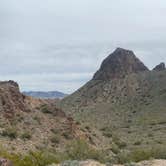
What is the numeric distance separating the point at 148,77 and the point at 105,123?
37381 mm

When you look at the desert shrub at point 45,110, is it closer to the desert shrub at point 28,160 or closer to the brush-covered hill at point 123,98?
the brush-covered hill at point 123,98

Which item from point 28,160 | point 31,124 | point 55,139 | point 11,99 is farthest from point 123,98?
point 28,160

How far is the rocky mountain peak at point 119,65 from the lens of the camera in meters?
142

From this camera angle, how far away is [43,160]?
89.4ft

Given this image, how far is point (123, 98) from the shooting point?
126 m

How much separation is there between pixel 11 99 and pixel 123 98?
6981 cm

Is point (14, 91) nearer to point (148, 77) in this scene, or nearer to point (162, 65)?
point (148, 77)

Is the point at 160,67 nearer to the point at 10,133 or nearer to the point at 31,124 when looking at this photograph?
the point at 31,124

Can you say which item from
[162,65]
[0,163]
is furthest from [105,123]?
[0,163]

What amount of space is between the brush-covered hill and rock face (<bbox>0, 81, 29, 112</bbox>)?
26.5 m

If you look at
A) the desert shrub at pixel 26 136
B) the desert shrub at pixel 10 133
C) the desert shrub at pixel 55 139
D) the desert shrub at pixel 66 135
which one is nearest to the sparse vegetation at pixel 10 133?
the desert shrub at pixel 10 133

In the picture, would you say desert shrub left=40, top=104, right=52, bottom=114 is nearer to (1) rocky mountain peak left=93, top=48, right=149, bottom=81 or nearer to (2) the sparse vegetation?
(2) the sparse vegetation

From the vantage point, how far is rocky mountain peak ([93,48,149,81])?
5591 inches

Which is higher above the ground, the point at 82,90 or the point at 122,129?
the point at 82,90
